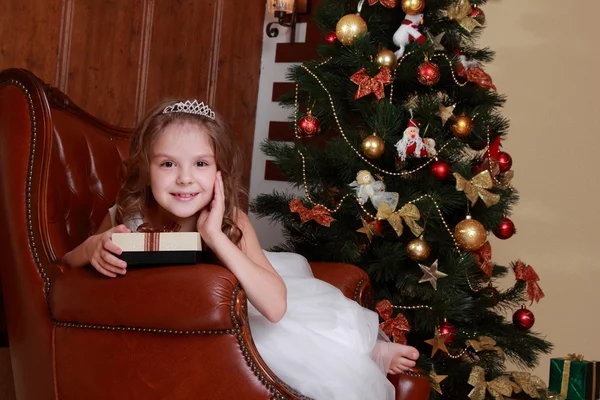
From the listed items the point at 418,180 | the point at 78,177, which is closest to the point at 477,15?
the point at 418,180

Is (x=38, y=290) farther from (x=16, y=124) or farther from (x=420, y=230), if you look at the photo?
(x=420, y=230)

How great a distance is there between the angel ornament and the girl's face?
0.81 meters

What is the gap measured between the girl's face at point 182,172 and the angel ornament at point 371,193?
0.81m

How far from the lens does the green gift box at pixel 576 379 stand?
97.6 inches

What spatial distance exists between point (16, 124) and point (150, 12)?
Result: 1.70 meters

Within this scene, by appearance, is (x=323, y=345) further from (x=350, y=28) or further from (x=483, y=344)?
(x=350, y=28)

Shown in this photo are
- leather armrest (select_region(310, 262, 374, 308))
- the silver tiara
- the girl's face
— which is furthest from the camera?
leather armrest (select_region(310, 262, 374, 308))

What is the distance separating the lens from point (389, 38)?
2795mm

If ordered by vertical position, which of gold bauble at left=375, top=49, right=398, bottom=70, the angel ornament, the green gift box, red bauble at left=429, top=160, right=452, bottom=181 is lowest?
the green gift box

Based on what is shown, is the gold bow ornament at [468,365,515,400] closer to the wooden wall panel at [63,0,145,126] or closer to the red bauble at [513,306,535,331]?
the red bauble at [513,306,535,331]

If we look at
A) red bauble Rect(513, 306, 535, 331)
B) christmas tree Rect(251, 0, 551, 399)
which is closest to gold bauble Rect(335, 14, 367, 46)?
christmas tree Rect(251, 0, 551, 399)

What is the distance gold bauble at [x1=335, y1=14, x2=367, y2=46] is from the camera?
2.66 meters

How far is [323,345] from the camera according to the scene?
5.84ft

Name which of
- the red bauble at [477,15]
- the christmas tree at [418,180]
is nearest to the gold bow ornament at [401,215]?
the christmas tree at [418,180]
